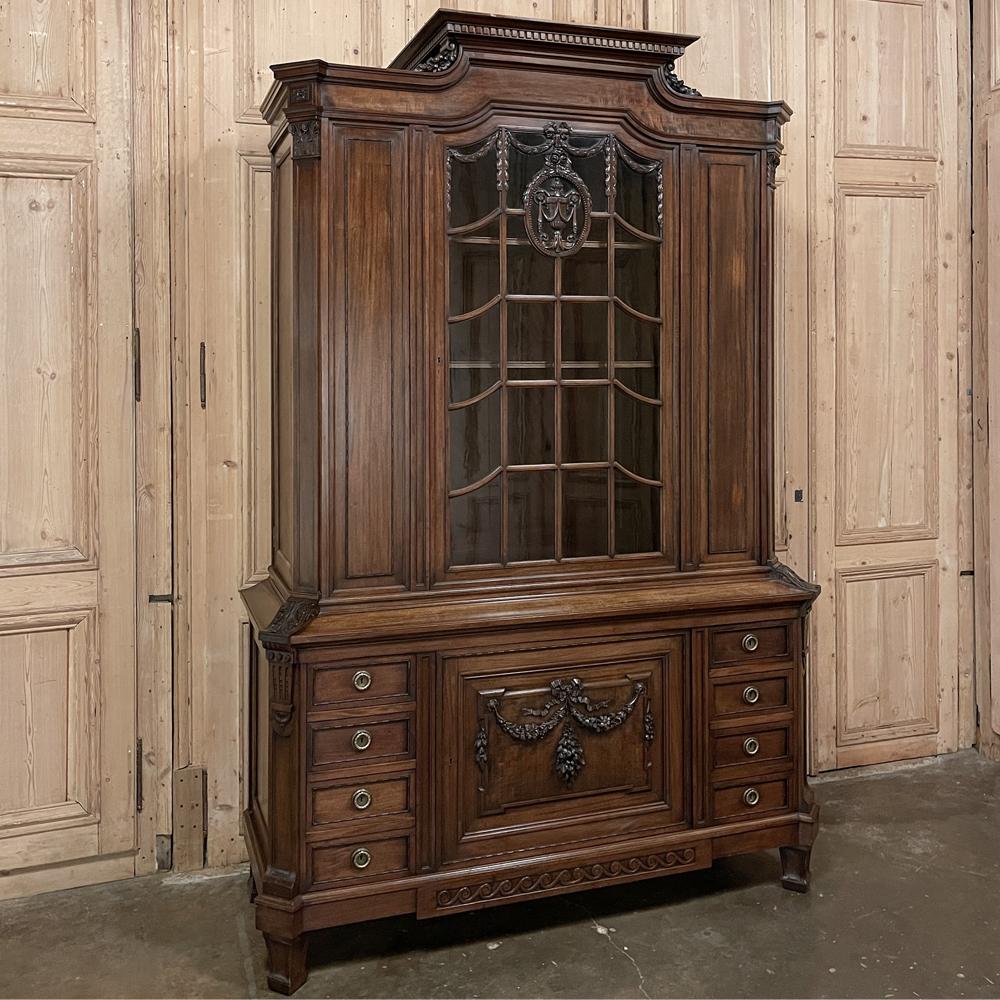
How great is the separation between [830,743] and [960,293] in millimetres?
1668

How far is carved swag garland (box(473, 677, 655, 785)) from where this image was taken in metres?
2.41

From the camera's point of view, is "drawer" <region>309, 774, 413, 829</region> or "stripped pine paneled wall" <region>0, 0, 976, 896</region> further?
"stripped pine paneled wall" <region>0, 0, 976, 896</region>

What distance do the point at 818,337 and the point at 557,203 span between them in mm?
1348

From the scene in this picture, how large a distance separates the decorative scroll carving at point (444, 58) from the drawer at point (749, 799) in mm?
1902

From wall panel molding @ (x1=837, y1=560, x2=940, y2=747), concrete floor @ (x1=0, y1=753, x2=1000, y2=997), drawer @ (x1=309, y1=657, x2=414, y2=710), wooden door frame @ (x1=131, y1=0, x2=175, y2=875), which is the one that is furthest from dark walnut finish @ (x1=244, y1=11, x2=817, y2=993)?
wall panel molding @ (x1=837, y1=560, x2=940, y2=747)

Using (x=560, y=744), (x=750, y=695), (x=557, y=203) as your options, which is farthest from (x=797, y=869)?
(x=557, y=203)

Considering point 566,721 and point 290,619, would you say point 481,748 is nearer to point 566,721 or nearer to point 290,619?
point 566,721

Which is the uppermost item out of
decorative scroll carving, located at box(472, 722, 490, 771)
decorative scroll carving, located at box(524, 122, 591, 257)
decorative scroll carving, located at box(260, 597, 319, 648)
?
decorative scroll carving, located at box(524, 122, 591, 257)

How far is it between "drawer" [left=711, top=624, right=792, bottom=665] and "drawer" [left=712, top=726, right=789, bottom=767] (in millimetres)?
196

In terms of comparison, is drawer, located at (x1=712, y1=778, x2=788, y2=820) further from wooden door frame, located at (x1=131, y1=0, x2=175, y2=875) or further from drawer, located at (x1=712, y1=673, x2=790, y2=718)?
wooden door frame, located at (x1=131, y1=0, x2=175, y2=875)

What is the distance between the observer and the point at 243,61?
275 cm

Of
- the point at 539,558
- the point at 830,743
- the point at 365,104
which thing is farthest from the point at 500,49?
the point at 830,743

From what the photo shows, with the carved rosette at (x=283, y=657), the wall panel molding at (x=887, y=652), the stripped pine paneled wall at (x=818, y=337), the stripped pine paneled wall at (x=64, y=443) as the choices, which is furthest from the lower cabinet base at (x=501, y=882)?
the wall panel molding at (x=887, y=652)

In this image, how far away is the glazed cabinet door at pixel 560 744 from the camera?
2.38m
